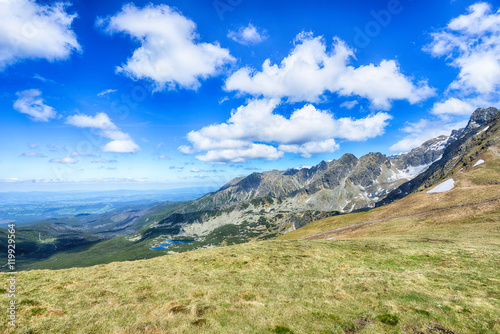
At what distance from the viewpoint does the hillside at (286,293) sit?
44.4ft

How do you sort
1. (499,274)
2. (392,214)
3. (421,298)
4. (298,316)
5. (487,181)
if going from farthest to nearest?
(487,181) < (392,214) < (499,274) < (421,298) < (298,316)

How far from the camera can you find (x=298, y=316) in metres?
14.7

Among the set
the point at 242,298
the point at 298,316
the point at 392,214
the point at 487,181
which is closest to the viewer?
the point at 298,316

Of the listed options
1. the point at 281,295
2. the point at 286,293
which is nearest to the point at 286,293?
the point at 286,293

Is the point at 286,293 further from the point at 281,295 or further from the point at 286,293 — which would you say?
the point at 281,295

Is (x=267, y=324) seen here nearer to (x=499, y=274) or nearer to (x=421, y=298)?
(x=421, y=298)

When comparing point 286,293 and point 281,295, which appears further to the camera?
point 286,293

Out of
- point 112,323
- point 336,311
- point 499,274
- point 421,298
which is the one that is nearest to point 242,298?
point 336,311

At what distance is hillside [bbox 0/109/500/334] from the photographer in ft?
44.4

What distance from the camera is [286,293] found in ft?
62.4

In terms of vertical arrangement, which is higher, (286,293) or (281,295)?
(281,295)

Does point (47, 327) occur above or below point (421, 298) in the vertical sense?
above

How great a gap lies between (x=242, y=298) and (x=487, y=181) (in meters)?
113

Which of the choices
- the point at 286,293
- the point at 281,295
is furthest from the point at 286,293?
the point at 281,295
